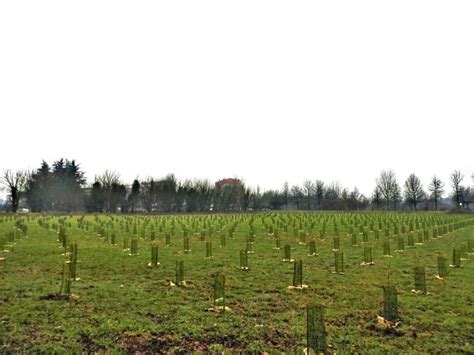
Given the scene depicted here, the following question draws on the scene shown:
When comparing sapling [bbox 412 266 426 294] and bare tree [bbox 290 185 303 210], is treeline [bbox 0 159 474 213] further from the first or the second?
sapling [bbox 412 266 426 294]

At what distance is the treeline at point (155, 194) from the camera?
67375 mm

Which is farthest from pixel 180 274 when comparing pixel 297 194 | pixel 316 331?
pixel 297 194

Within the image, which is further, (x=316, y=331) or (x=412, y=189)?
(x=412, y=189)

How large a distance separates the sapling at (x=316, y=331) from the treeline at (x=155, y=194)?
219ft

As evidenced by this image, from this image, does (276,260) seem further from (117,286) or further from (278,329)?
(278,329)

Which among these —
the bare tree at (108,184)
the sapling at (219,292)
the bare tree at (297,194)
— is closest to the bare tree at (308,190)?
the bare tree at (297,194)

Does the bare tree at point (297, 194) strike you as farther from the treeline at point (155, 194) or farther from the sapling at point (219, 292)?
the sapling at point (219, 292)

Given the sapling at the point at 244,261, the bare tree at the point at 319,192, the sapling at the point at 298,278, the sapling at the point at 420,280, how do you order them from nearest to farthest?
the sapling at the point at 420,280 < the sapling at the point at 298,278 < the sapling at the point at 244,261 < the bare tree at the point at 319,192

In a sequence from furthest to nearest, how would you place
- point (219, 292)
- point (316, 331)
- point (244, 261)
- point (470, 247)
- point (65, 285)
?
point (470, 247)
point (244, 261)
point (65, 285)
point (219, 292)
point (316, 331)

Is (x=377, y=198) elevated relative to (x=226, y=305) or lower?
elevated

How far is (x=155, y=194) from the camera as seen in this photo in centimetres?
7256

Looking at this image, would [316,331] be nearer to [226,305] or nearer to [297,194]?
[226,305]

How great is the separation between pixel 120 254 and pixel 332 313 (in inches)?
400

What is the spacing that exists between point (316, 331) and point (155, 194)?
70.1m
